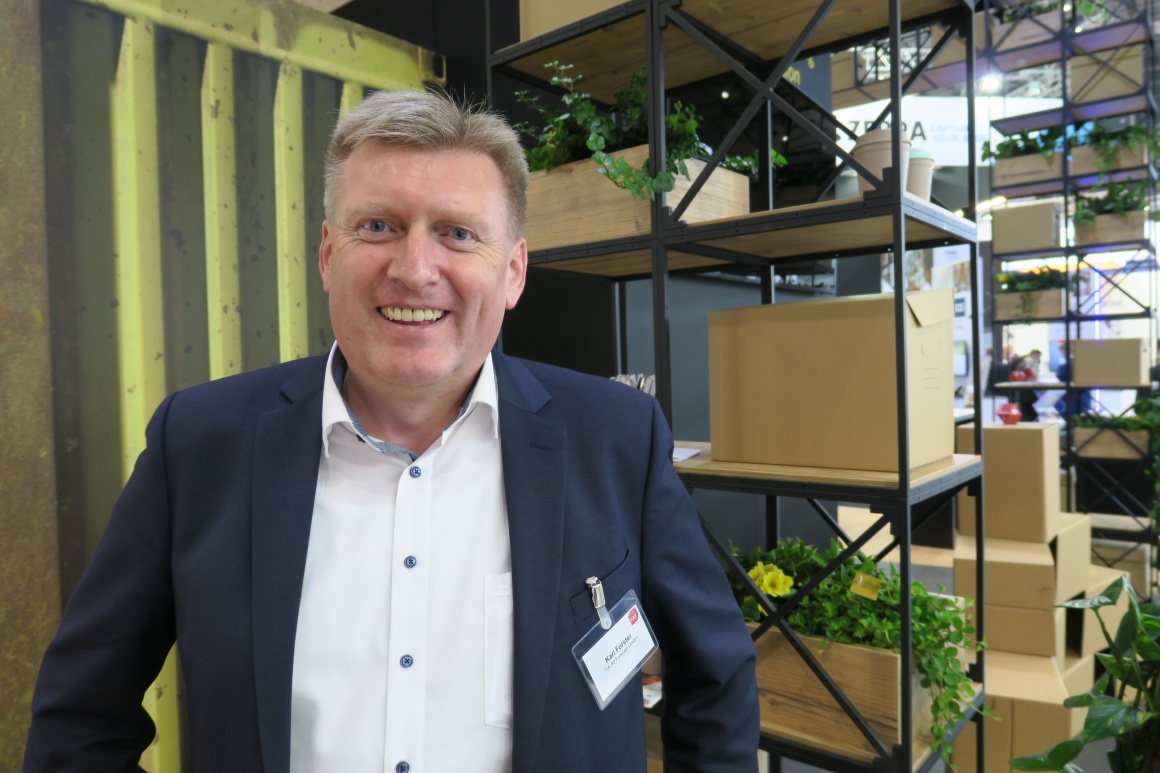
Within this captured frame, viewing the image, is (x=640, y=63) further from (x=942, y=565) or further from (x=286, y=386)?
(x=942, y=565)

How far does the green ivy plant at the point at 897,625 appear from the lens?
1.75m

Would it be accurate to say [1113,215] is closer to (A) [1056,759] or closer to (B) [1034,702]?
(B) [1034,702]

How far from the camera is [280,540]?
1.03 meters

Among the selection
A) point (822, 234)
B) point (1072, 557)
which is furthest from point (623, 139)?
point (1072, 557)

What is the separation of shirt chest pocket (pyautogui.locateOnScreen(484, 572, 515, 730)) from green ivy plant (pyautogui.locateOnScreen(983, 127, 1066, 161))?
216 inches

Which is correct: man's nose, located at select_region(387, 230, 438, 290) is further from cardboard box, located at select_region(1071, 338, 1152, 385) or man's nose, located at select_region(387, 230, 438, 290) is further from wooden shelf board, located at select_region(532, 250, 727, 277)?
cardboard box, located at select_region(1071, 338, 1152, 385)

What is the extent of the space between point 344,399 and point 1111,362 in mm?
5566

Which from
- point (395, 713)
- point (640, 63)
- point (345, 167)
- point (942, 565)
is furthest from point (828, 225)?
point (942, 565)

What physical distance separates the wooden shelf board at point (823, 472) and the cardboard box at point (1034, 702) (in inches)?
50.8

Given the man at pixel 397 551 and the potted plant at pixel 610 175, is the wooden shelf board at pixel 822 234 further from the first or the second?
the man at pixel 397 551

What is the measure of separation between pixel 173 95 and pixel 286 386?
151 centimetres

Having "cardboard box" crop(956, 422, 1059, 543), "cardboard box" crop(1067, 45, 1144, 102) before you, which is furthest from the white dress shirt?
"cardboard box" crop(1067, 45, 1144, 102)

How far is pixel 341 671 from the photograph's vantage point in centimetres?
104

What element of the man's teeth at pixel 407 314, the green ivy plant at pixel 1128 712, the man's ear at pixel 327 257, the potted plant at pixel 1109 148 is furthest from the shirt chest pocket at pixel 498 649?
the potted plant at pixel 1109 148
